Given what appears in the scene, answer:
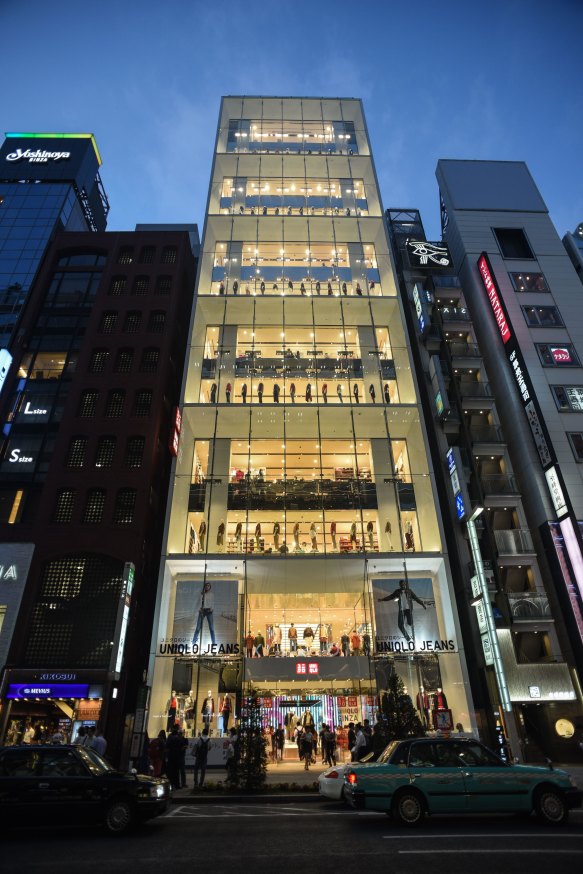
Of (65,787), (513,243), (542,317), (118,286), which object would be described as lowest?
(65,787)

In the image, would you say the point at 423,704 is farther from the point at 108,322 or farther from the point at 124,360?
the point at 108,322

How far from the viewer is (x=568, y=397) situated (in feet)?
97.2

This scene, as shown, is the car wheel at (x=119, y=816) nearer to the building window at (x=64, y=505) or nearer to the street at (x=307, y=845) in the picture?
the street at (x=307, y=845)

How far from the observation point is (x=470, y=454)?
29094 mm

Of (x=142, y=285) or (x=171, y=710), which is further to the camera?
(x=142, y=285)

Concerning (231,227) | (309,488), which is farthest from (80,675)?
(231,227)

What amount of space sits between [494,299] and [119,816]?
1348 inches

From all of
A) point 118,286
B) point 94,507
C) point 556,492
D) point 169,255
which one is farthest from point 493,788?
point 169,255

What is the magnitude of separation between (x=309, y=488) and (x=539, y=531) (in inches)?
510

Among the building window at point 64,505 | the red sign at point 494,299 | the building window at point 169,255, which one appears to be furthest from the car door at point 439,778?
the building window at point 169,255

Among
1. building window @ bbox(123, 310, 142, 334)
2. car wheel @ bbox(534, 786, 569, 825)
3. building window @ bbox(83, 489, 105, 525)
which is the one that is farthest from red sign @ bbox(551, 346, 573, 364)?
building window @ bbox(83, 489, 105, 525)

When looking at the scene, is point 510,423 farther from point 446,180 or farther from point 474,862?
point 474,862

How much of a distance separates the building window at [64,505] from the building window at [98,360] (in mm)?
8289

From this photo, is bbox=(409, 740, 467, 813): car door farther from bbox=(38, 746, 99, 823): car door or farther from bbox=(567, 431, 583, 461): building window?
bbox=(567, 431, 583, 461): building window
